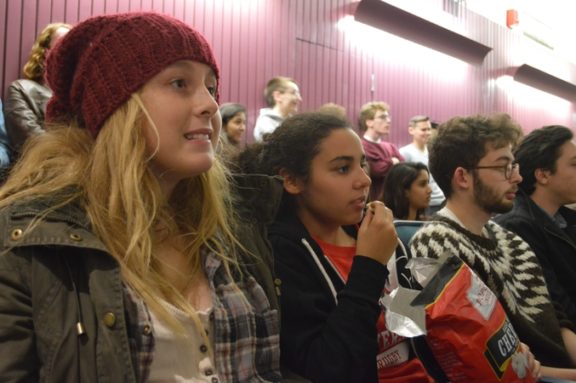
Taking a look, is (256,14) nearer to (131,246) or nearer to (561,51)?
(131,246)

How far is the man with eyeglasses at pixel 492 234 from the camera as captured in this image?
6.36 feet

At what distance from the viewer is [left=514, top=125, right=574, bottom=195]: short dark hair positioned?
274 cm

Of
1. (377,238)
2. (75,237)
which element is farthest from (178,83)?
(377,238)

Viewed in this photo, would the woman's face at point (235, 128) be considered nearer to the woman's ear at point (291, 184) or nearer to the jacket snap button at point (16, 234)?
the woman's ear at point (291, 184)

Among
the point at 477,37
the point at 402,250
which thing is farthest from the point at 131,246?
the point at 477,37

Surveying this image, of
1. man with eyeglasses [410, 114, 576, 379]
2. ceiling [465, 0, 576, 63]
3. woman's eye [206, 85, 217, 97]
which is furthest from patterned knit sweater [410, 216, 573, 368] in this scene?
ceiling [465, 0, 576, 63]

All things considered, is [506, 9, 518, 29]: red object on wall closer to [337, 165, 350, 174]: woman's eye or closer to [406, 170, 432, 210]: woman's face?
[406, 170, 432, 210]: woman's face

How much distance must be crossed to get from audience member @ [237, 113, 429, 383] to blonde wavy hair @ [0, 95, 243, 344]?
0.26 metres

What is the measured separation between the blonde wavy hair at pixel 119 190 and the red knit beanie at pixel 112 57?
0.04 meters

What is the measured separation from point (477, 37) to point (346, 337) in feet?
24.9

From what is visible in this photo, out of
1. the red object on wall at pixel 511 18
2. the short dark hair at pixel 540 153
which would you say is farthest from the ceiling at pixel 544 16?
the short dark hair at pixel 540 153

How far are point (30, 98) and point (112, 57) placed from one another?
7.01ft

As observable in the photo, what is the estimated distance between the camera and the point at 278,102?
4680 mm

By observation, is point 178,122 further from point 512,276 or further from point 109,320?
point 512,276
